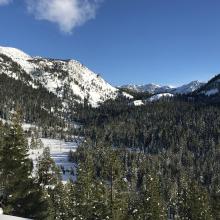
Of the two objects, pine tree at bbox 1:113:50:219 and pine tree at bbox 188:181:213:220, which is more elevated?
pine tree at bbox 1:113:50:219

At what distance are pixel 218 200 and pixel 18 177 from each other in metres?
59.2

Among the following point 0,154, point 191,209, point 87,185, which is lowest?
point 191,209

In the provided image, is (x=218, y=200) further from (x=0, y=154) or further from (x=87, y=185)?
(x=0, y=154)

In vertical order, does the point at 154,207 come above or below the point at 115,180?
below

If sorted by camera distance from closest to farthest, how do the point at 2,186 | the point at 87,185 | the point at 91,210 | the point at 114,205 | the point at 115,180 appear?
the point at 2,186 → the point at 115,180 → the point at 114,205 → the point at 91,210 → the point at 87,185

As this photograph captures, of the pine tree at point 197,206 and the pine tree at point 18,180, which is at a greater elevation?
the pine tree at point 18,180

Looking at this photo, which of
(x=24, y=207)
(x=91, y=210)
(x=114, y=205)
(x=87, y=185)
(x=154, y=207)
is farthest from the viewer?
(x=154, y=207)

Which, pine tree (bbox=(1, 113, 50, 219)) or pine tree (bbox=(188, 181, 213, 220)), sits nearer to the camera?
pine tree (bbox=(1, 113, 50, 219))

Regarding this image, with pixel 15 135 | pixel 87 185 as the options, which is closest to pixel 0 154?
pixel 15 135

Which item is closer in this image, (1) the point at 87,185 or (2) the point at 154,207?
(1) the point at 87,185

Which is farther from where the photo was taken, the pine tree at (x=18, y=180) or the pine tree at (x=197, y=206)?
the pine tree at (x=197, y=206)

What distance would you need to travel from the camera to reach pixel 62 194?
80.1 metres

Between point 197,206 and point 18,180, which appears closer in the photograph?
point 18,180

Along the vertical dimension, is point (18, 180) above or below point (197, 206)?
above
